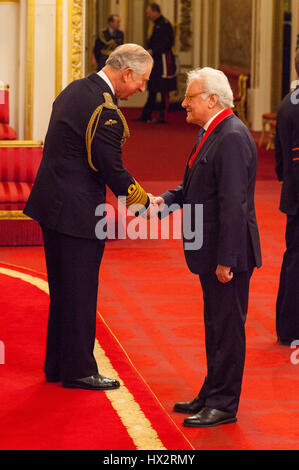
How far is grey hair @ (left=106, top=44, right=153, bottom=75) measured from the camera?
14.2 ft

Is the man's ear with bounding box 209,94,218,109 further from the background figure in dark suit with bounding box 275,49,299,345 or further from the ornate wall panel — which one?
the ornate wall panel

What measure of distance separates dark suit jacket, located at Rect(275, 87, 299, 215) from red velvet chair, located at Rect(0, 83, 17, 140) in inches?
158

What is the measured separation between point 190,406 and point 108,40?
13.9 meters

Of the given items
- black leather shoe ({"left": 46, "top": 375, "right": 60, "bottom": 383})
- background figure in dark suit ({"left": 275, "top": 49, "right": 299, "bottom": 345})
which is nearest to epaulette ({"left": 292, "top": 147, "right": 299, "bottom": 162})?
background figure in dark suit ({"left": 275, "top": 49, "right": 299, "bottom": 345})

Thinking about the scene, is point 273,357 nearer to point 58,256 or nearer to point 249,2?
point 58,256

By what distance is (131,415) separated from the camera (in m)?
4.24

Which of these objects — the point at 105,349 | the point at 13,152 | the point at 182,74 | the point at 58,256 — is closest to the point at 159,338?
the point at 105,349

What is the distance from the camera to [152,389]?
4.78m

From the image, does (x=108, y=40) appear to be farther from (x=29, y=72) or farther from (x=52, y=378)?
(x=52, y=378)

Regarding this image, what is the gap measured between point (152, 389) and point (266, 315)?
1594mm

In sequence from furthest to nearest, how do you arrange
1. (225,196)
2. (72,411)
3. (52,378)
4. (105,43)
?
1. (105,43)
2. (52,378)
3. (72,411)
4. (225,196)

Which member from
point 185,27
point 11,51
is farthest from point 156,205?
point 185,27

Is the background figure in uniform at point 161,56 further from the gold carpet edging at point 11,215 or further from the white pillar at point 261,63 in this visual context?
the gold carpet edging at point 11,215

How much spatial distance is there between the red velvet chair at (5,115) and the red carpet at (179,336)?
142 centimetres
